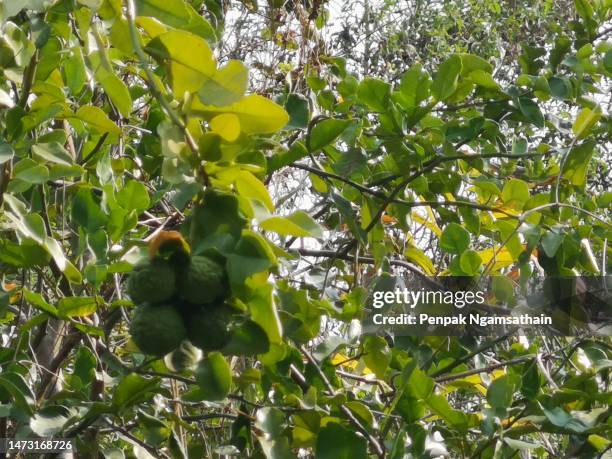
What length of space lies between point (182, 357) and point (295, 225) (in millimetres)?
204

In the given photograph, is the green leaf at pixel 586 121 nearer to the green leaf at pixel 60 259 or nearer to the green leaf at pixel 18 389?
the green leaf at pixel 60 259

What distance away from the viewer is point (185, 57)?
2.47 feet

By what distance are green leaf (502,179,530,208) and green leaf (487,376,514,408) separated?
35cm

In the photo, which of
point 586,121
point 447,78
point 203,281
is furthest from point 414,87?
point 203,281

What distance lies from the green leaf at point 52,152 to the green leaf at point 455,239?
693mm

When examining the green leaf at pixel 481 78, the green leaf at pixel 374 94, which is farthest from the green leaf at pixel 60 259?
the green leaf at pixel 481 78

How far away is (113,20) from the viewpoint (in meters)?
0.89

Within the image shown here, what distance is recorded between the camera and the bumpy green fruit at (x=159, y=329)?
78 centimetres

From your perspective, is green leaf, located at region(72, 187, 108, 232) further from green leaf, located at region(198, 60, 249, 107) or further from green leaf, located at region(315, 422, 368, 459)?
green leaf, located at region(198, 60, 249, 107)

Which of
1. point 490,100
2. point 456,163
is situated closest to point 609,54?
point 490,100

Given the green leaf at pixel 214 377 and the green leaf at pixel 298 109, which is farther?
the green leaf at pixel 298 109

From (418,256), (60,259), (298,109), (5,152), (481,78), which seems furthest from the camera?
(418,256)

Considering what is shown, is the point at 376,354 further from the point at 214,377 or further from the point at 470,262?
the point at 214,377

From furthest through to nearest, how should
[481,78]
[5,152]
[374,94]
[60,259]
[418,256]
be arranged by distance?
[418,256], [481,78], [374,94], [60,259], [5,152]
